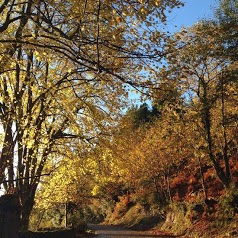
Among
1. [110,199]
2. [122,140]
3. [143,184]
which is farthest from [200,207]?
[110,199]

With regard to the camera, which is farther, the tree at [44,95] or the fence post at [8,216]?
the tree at [44,95]

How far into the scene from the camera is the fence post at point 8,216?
4.56 metres

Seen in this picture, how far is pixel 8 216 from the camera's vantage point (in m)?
4.67

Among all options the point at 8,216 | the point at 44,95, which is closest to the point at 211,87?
the point at 44,95

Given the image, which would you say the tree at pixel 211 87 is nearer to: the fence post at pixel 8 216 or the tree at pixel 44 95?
the tree at pixel 44 95

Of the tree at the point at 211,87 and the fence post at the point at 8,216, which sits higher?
the tree at the point at 211,87

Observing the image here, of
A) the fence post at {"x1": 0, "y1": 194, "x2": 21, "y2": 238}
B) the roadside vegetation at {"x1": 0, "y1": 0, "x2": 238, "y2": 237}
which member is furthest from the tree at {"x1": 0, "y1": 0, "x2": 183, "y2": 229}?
the fence post at {"x1": 0, "y1": 194, "x2": 21, "y2": 238}

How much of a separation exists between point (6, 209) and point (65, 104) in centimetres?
871

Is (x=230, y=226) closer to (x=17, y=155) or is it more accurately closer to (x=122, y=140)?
(x=122, y=140)

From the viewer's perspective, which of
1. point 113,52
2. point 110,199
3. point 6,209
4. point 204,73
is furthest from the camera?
point 110,199

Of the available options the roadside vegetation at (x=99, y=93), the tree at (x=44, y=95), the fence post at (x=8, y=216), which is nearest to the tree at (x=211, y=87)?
the roadside vegetation at (x=99, y=93)

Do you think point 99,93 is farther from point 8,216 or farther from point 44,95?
point 8,216

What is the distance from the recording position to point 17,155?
13.2m

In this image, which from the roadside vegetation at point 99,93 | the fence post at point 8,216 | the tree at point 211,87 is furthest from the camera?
the tree at point 211,87
